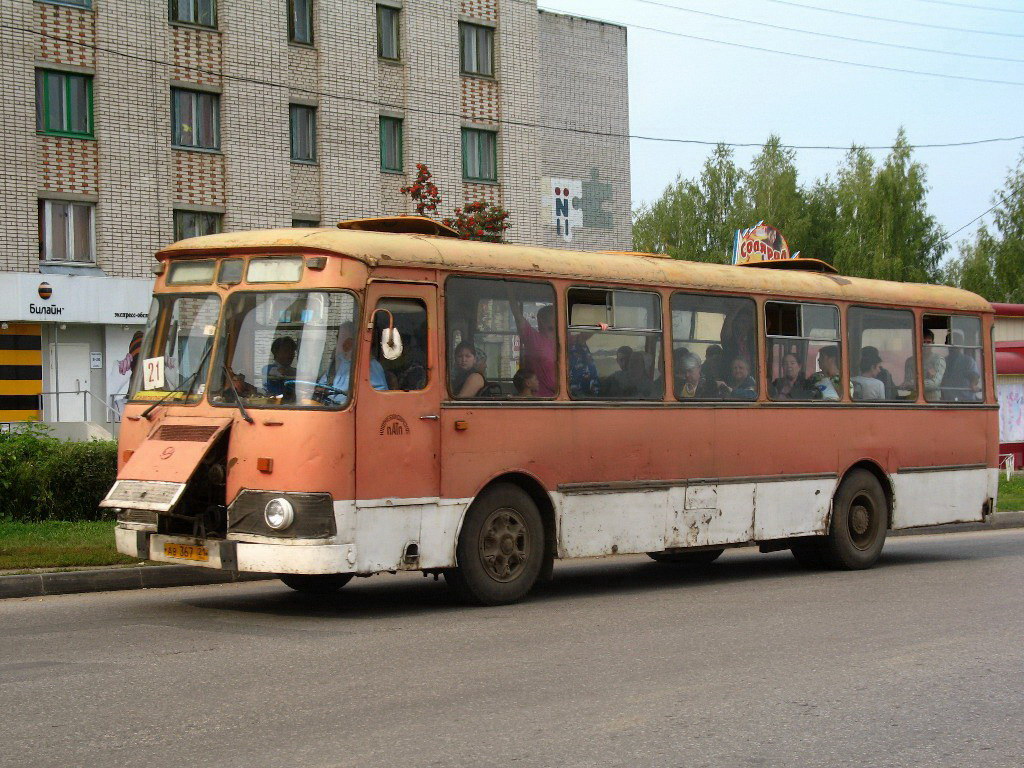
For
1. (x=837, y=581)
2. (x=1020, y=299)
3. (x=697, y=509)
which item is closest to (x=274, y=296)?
(x=697, y=509)

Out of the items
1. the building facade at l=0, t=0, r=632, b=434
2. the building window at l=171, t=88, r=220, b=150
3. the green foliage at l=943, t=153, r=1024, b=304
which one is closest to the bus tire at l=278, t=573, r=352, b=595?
the building facade at l=0, t=0, r=632, b=434

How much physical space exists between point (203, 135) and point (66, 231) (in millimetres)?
4127

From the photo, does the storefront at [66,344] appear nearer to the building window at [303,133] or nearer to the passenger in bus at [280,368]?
the building window at [303,133]

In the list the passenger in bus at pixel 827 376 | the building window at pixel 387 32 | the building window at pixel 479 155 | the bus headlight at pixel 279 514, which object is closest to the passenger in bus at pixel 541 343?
the bus headlight at pixel 279 514

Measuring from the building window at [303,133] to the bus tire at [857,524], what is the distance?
22.9m

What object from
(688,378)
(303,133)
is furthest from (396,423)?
(303,133)

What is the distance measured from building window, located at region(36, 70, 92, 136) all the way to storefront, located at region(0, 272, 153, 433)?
3.28 m

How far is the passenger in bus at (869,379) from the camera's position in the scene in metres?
14.7

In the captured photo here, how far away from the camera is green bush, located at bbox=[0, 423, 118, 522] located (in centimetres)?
1614

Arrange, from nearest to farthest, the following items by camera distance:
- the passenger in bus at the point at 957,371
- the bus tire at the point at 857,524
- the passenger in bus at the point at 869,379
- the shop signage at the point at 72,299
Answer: the bus tire at the point at 857,524 → the passenger in bus at the point at 869,379 → the passenger in bus at the point at 957,371 → the shop signage at the point at 72,299

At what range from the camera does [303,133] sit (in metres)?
35.0

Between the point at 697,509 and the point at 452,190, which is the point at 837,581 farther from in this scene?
the point at 452,190

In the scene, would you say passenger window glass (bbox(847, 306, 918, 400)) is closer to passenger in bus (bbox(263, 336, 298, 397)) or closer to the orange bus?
the orange bus

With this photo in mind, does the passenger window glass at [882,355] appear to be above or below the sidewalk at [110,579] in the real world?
above
